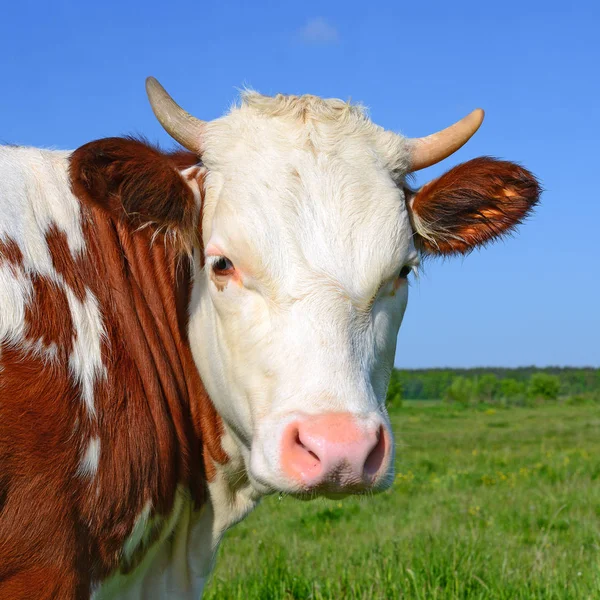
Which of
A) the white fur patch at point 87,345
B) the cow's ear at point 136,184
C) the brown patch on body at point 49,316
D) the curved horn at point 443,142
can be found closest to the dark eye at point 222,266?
the cow's ear at point 136,184

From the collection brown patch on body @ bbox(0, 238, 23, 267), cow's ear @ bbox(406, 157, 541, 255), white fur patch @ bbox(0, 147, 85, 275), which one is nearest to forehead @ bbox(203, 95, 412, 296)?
cow's ear @ bbox(406, 157, 541, 255)

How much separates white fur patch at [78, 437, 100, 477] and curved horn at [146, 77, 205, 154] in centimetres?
152

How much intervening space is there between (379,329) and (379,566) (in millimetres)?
2795

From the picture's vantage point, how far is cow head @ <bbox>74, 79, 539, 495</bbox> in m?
3.01

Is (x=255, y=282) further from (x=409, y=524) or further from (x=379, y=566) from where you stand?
(x=409, y=524)

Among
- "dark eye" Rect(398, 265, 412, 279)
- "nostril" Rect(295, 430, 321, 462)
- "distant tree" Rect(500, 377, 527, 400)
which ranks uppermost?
"dark eye" Rect(398, 265, 412, 279)

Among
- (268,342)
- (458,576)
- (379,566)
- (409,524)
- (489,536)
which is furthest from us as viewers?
(409,524)

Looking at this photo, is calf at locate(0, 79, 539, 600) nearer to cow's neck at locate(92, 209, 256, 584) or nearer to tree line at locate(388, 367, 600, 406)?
cow's neck at locate(92, 209, 256, 584)

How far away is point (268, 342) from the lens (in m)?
3.28

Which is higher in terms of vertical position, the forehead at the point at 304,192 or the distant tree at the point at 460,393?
the forehead at the point at 304,192

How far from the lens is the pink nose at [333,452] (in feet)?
9.37

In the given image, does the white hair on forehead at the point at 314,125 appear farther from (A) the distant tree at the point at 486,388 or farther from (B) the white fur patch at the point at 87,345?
(A) the distant tree at the point at 486,388

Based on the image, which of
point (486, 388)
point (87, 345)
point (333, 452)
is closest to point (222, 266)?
point (87, 345)

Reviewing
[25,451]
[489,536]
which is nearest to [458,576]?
[489,536]
